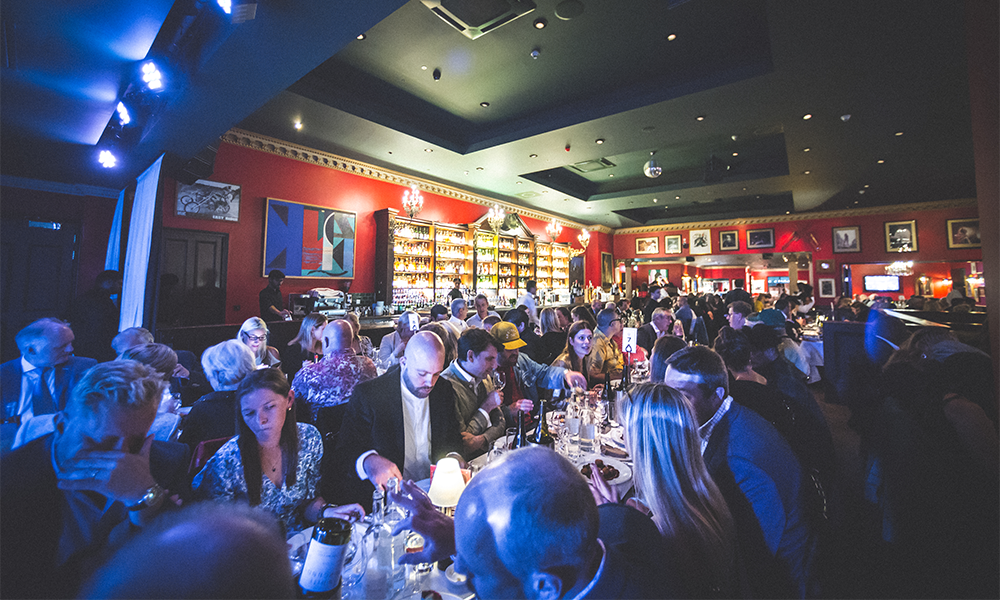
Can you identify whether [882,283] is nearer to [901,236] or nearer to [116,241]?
[901,236]

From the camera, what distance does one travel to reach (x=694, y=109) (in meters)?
5.70

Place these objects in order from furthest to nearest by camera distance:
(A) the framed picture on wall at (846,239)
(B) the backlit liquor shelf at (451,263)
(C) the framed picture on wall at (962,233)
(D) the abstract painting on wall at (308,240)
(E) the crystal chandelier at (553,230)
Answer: (E) the crystal chandelier at (553,230), (A) the framed picture on wall at (846,239), (C) the framed picture on wall at (962,233), (B) the backlit liquor shelf at (451,263), (D) the abstract painting on wall at (308,240)

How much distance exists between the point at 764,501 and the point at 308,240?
774 cm

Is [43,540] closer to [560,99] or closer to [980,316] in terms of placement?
[560,99]

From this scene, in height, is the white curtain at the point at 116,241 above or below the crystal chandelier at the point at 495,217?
below

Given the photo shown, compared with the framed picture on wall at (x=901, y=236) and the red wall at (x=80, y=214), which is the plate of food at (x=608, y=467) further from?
the framed picture on wall at (x=901, y=236)

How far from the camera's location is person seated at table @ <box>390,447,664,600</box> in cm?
85

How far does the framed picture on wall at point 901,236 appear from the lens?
37.1ft

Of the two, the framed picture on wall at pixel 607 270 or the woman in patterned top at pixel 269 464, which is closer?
the woman in patterned top at pixel 269 464

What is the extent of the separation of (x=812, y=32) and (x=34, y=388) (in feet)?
23.9

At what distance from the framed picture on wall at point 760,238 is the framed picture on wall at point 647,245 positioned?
305 centimetres

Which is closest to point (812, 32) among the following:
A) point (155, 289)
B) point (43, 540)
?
point (43, 540)

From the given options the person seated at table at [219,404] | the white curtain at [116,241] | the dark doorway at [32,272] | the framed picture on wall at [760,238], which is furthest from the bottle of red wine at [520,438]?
the framed picture on wall at [760,238]

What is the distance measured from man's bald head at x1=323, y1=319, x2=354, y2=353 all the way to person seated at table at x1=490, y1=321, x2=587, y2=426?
4.28ft
